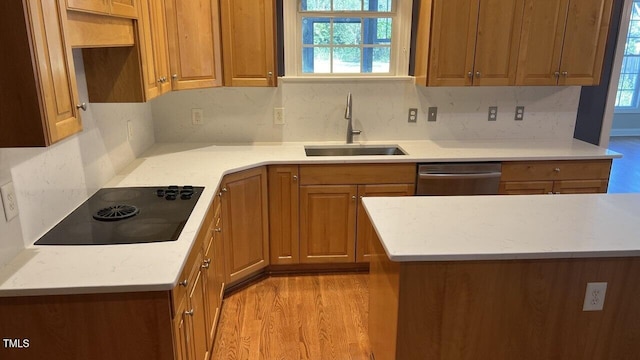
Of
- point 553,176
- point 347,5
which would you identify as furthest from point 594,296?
point 347,5

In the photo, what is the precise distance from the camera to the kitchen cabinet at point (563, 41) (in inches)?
124

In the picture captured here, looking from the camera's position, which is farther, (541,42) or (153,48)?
(541,42)

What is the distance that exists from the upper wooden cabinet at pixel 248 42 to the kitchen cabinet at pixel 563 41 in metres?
1.74

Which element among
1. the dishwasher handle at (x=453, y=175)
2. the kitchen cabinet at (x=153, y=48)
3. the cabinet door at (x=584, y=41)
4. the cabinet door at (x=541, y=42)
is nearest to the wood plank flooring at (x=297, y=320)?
the dishwasher handle at (x=453, y=175)

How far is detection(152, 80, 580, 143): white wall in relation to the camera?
346cm

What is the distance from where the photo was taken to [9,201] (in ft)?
5.16

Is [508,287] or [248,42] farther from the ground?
[248,42]

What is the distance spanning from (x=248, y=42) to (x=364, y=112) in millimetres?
1037

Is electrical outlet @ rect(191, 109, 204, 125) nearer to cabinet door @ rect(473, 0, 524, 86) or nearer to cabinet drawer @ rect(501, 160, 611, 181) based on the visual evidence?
cabinet door @ rect(473, 0, 524, 86)

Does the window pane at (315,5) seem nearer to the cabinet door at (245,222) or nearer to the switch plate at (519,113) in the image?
the cabinet door at (245,222)

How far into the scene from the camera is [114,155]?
2.58 meters

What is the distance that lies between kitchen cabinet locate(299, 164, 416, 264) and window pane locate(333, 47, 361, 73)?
2.93ft

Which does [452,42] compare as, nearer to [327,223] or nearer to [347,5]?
[347,5]

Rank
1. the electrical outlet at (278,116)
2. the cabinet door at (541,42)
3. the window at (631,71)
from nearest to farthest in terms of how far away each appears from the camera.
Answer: the cabinet door at (541,42) < the electrical outlet at (278,116) < the window at (631,71)
